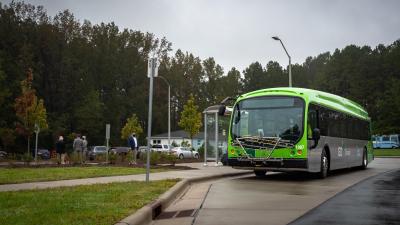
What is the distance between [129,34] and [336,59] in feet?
149

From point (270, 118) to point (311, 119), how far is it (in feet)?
4.61

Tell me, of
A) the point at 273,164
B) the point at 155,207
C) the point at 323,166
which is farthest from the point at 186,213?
the point at 323,166

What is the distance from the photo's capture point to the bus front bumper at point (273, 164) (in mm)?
17734

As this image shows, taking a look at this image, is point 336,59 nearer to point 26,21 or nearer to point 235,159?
point 26,21

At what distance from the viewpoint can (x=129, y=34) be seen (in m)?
91.3

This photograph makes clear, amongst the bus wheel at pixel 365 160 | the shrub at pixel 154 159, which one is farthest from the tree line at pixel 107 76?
the bus wheel at pixel 365 160

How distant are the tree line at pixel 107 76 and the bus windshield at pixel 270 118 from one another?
4409 cm

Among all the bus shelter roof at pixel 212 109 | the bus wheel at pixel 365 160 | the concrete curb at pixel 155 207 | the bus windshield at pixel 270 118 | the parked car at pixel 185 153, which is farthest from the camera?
the parked car at pixel 185 153

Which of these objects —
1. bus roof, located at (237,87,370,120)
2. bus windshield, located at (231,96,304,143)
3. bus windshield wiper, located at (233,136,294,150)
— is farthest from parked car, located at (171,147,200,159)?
bus windshield wiper, located at (233,136,294,150)

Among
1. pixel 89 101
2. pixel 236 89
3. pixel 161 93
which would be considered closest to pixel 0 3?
pixel 89 101

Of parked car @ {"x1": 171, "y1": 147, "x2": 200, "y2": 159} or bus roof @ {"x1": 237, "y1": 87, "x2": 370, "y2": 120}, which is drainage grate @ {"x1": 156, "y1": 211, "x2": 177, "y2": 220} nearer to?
bus roof @ {"x1": 237, "y1": 87, "x2": 370, "y2": 120}

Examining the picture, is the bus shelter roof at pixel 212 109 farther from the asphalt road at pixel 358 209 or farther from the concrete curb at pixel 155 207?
the asphalt road at pixel 358 209

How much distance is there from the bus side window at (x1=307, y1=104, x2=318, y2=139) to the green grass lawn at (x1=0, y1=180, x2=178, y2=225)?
6.72m

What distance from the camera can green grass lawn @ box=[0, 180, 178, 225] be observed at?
796 centimetres
